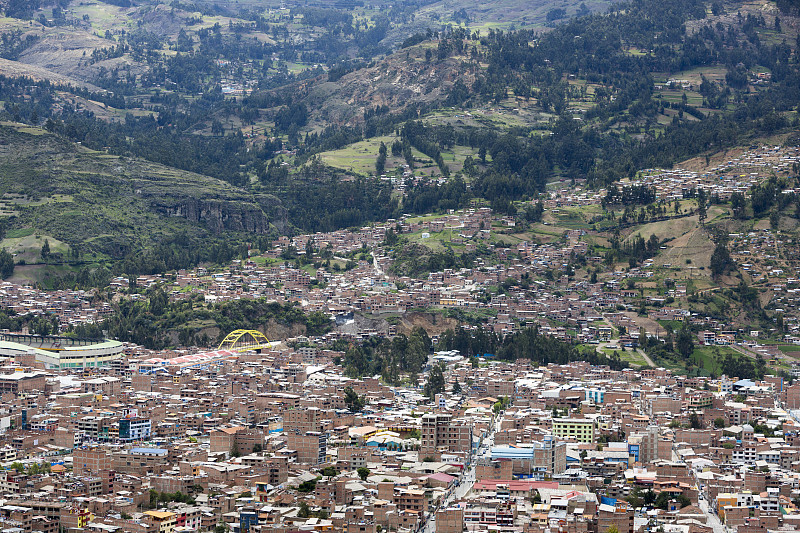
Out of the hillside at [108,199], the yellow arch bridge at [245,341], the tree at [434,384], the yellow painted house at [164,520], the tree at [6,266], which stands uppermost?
the hillside at [108,199]

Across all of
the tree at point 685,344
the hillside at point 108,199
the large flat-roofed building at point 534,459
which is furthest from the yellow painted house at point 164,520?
the hillside at point 108,199

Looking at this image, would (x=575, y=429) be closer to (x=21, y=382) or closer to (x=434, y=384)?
(x=434, y=384)

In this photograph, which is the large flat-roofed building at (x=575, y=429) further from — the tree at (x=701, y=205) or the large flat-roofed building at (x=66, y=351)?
the tree at (x=701, y=205)

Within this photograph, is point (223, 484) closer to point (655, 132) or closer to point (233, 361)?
point (233, 361)

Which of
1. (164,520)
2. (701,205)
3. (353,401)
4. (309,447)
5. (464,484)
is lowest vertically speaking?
(353,401)

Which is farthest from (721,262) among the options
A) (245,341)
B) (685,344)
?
(245,341)

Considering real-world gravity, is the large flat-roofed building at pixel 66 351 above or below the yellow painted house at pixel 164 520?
below
